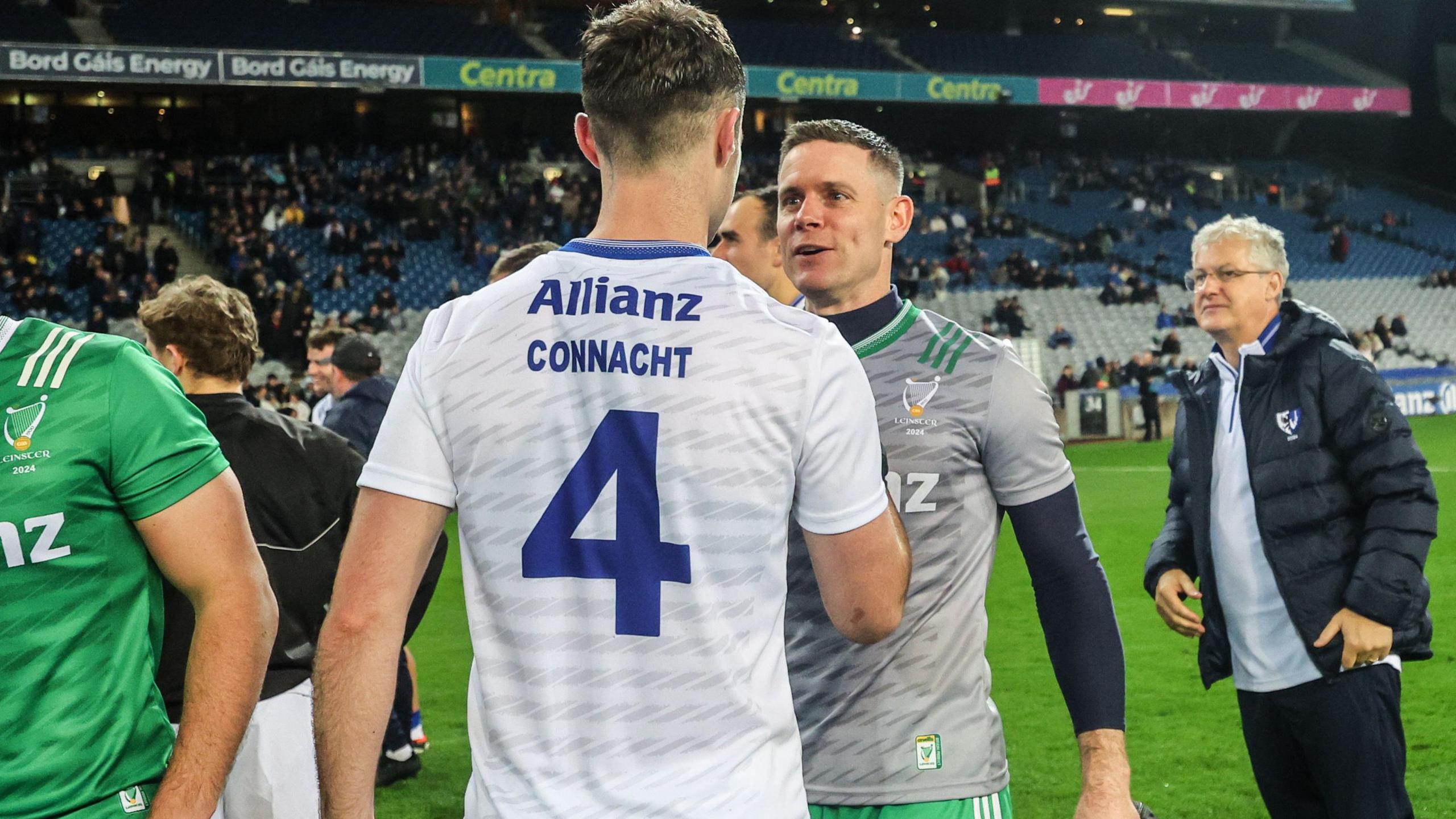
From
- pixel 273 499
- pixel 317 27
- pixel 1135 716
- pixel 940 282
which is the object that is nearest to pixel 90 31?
pixel 317 27

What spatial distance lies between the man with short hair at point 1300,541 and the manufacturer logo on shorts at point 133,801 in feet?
9.88

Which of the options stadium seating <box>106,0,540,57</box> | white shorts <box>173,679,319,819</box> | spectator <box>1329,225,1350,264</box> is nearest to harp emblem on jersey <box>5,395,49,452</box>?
white shorts <box>173,679,319,819</box>

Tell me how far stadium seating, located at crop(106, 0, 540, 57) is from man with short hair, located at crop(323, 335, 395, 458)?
2744 cm

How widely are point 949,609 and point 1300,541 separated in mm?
1681

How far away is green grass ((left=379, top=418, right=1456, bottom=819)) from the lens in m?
6.09

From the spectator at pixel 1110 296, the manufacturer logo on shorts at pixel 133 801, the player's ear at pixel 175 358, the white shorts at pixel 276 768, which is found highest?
the spectator at pixel 1110 296

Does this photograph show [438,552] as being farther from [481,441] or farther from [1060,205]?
[1060,205]

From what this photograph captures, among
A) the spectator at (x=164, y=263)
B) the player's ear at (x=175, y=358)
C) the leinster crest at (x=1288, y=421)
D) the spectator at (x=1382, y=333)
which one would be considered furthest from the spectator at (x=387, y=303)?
the leinster crest at (x=1288, y=421)

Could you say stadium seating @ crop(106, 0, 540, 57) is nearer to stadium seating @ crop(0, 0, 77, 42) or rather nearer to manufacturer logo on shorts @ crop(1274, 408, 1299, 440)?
stadium seating @ crop(0, 0, 77, 42)

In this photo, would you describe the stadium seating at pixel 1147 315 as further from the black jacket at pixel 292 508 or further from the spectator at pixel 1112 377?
the black jacket at pixel 292 508

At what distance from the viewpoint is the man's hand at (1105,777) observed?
234 cm

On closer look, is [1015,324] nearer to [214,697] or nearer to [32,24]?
[32,24]

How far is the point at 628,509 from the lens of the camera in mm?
1859

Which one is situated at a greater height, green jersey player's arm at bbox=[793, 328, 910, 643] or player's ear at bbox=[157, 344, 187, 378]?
player's ear at bbox=[157, 344, 187, 378]
